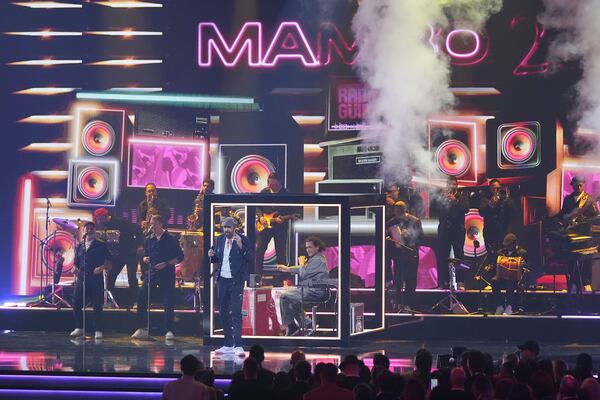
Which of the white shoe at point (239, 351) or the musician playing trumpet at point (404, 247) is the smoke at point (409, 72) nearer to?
the musician playing trumpet at point (404, 247)

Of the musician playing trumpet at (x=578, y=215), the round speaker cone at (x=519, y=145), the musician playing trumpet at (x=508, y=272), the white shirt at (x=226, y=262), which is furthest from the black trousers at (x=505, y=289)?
the white shirt at (x=226, y=262)

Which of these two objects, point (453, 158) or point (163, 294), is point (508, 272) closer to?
point (453, 158)

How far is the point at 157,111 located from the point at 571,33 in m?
6.70

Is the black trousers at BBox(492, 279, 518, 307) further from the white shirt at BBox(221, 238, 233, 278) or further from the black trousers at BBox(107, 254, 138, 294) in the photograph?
the black trousers at BBox(107, 254, 138, 294)


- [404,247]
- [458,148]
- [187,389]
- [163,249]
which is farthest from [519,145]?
[187,389]

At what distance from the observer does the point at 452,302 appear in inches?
602

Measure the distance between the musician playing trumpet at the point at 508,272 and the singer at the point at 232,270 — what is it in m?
4.41

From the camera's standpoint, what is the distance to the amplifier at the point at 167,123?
55.1 feet

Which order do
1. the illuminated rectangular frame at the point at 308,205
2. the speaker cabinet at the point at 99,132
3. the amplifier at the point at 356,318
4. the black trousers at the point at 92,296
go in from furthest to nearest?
the speaker cabinet at the point at 99,132, the black trousers at the point at 92,296, the amplifier at the point at 356,318, the illuminated rectangular frame at the point at 308,205

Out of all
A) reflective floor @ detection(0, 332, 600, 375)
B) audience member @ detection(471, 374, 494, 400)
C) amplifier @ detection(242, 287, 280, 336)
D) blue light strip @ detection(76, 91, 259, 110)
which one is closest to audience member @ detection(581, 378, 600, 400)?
audience member @ detection(471, 374, 494, 400)

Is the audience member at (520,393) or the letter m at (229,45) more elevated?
the letter m at (229,45)

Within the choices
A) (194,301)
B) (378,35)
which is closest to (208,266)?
(194,301)

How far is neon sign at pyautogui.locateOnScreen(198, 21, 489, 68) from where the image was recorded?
16.6 meters

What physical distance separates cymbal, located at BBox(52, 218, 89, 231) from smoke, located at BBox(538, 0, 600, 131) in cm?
782
